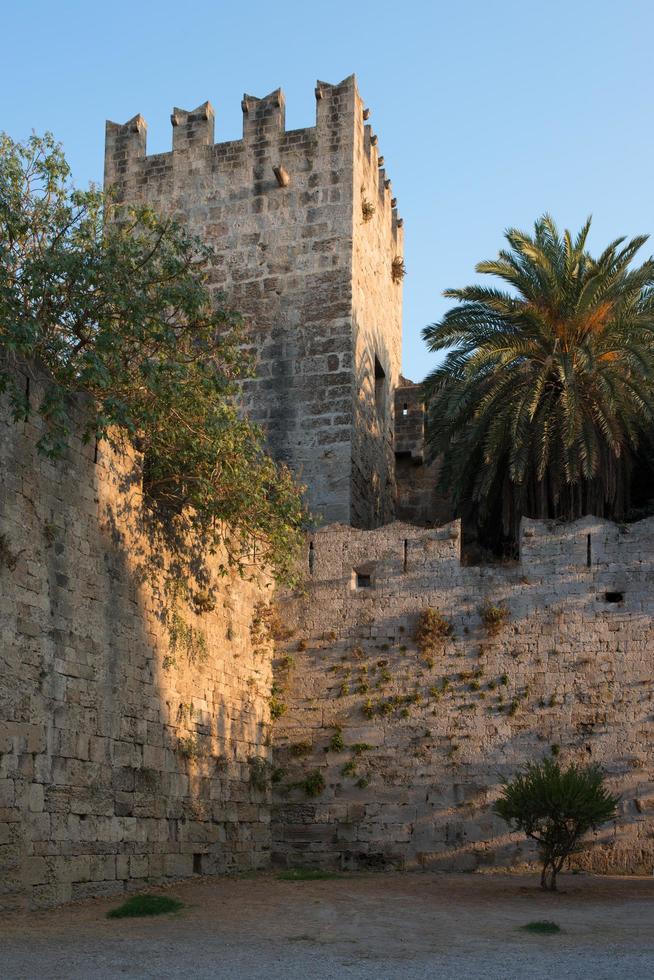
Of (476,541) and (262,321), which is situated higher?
(262,321)

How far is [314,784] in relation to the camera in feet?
52.0

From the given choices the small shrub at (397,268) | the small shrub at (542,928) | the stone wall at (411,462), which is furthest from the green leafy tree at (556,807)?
the small shrub at (397,268)

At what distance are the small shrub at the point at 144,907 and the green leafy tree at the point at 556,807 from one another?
376 centimetres

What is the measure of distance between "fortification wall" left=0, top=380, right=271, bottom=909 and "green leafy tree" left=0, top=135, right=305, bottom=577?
1.51 feet

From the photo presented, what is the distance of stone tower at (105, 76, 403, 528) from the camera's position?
1942cm

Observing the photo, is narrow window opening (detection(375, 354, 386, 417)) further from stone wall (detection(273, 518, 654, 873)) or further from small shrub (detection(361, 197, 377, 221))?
stone wall (detection(273, 518, 654, 873))

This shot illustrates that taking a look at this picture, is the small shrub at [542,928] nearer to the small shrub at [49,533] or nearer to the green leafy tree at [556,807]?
the green leafy tree at [556,807]

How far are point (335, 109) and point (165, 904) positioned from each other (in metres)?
13.6

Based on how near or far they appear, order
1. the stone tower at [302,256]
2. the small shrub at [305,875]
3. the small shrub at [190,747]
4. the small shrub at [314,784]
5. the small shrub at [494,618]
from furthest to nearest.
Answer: the stone tower at [302,256] < the small shrub at [494,618] < the small shrub at [314,784] < the small shrub at [305,875] < the small shrub at [190,747]

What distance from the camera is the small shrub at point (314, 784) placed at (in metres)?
15.8

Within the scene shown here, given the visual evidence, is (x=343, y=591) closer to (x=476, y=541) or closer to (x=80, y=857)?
(x=476, y=541)

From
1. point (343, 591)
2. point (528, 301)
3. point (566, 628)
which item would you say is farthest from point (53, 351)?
point (528, 301)

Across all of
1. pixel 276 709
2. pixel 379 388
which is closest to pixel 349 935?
pixel 276 709

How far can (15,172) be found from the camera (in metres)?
12.2
